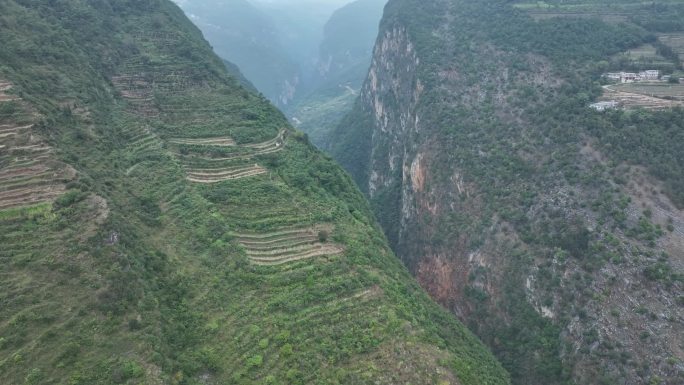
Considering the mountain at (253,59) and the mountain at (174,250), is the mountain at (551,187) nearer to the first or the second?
the mountain at (174,250)

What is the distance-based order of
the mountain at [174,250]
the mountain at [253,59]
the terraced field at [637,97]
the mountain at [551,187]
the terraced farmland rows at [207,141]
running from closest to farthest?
1. the mountain at [174,250]
2. the mountain at [551,187]
3. the terraced farmland rows at [207,141]
4. the terraced field at [637,97]
5. the mountain at [253,59]

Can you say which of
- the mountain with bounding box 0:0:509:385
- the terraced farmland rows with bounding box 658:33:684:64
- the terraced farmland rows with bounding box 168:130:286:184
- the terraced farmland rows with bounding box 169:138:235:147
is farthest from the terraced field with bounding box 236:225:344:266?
the terraced farmland rows with bounding box 658:33:684:64

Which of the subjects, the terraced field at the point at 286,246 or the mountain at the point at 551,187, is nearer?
the terraced field at the point at 286,246

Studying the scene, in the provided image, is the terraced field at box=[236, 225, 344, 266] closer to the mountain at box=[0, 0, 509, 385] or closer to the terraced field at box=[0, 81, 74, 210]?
the mountain at box=[0, 0, 509, 385]

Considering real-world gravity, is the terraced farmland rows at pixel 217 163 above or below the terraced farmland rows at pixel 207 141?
below

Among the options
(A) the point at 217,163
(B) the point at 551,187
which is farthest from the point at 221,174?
(B) the point at 551,187

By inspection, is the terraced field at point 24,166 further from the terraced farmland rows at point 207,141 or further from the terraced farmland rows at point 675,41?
the terraced farmland rows at point 675,41

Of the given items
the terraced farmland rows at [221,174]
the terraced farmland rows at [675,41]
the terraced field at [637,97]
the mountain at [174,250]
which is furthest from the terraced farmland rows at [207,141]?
the terraced farmland rows at [675,41]

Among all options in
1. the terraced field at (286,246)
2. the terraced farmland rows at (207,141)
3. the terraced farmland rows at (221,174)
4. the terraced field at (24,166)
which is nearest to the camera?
the terraced field at (24,166)
